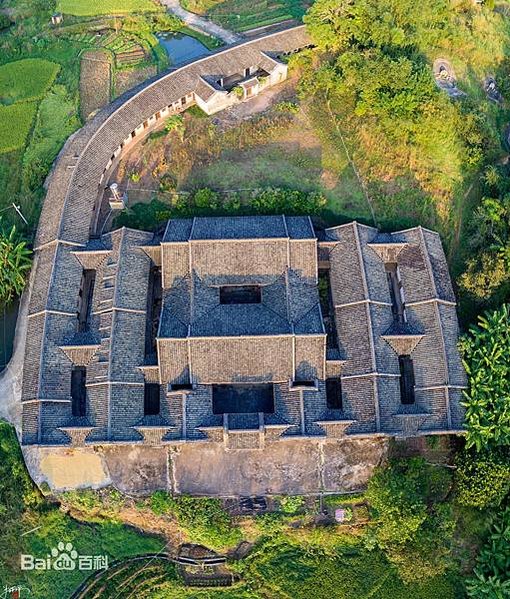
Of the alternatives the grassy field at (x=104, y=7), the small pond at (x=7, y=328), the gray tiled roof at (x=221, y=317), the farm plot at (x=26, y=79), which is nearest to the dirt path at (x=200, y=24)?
Result: the grassy field at (x=104, y=7)

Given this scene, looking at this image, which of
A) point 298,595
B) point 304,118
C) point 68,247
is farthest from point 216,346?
point 304,118

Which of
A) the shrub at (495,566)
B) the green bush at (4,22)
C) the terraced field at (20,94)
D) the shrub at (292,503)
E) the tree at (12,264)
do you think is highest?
the green bush at (4,22)

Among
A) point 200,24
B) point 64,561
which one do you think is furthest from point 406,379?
point 200,24

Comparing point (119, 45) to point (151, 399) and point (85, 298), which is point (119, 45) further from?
point (151, 399)

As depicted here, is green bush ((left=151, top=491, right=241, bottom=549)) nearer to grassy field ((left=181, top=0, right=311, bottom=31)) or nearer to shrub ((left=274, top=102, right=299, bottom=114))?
shrub ((left=274, top=102, right=299, bottom=114))

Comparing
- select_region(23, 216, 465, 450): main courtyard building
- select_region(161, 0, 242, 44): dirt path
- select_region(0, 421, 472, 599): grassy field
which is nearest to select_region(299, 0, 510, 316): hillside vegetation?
select_region(23, 216, 465, 450): main courtyard building

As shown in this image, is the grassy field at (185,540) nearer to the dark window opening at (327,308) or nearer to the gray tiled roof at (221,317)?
the gray tiled roof at (221,317)
